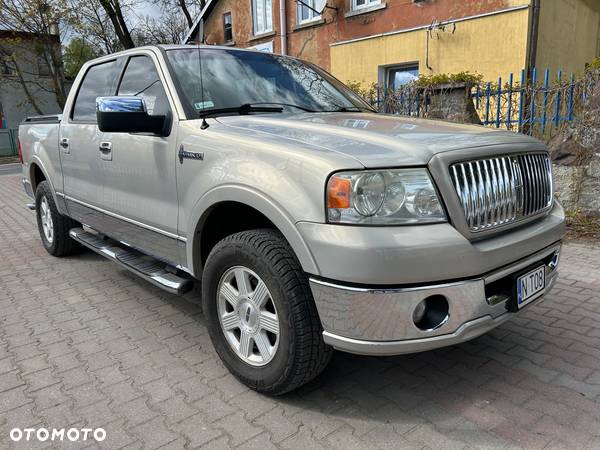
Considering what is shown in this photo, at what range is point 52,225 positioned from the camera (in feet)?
17.4

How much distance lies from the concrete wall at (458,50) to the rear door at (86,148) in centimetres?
976

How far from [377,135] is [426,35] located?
11.5m

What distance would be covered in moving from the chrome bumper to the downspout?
32.8ft

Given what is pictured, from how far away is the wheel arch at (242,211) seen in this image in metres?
2.20

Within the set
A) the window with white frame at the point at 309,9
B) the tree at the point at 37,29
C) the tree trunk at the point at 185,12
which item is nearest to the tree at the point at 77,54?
the tree at the point at 37,29

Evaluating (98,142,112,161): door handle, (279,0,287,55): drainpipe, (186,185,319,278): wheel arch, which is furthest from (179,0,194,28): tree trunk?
(186,185,319,278): wheel arch

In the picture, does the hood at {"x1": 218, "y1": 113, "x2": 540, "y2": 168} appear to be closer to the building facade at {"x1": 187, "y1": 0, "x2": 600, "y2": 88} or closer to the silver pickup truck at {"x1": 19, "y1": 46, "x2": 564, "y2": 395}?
the silver pickup truck at {"x1": 19, "y1": 46, "x2": 564, "y2": 395}

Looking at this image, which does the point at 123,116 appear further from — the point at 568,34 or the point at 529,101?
the point at 568,34

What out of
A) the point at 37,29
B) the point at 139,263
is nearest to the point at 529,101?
the point at 139,263

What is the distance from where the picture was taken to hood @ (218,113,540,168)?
218 cm

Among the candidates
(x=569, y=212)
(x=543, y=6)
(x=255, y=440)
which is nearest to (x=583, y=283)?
(x=569, y=212)

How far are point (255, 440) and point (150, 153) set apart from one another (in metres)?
1.88

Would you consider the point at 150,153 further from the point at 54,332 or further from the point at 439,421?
the point at 439,421

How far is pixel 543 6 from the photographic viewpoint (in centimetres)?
1098
